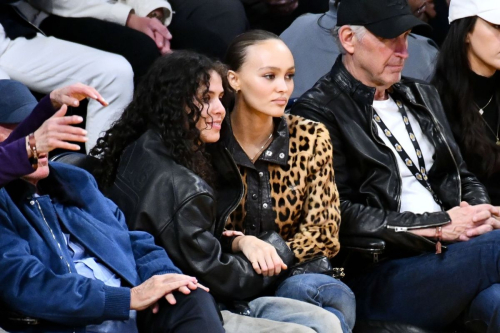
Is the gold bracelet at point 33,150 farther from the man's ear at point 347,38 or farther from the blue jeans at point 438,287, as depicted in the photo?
the man's ear at point 347,38

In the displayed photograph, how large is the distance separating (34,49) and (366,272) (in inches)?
64.7

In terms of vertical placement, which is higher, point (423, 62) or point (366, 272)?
point (423, 62)

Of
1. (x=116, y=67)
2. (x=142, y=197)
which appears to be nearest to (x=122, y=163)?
(x=142, y=197)

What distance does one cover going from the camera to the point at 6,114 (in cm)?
303

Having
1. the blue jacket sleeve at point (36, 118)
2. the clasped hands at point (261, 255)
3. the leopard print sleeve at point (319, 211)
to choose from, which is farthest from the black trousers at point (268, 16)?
the blue jacket sleeve at point (36, 118)

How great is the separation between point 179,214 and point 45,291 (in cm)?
59

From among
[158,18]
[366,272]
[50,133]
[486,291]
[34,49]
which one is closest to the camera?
[50,133]

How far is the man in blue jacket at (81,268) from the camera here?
268cm

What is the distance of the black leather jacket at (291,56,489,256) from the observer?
3.66 meters

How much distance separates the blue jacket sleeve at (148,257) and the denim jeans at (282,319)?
0.83 feet

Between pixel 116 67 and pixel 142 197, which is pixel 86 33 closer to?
pixel 116 67

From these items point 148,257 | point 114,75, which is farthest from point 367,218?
point 114,75

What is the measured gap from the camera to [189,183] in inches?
124

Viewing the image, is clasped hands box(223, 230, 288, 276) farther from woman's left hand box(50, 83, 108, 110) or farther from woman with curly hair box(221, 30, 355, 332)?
woman's left hand box(50, 83, 108, 110)
